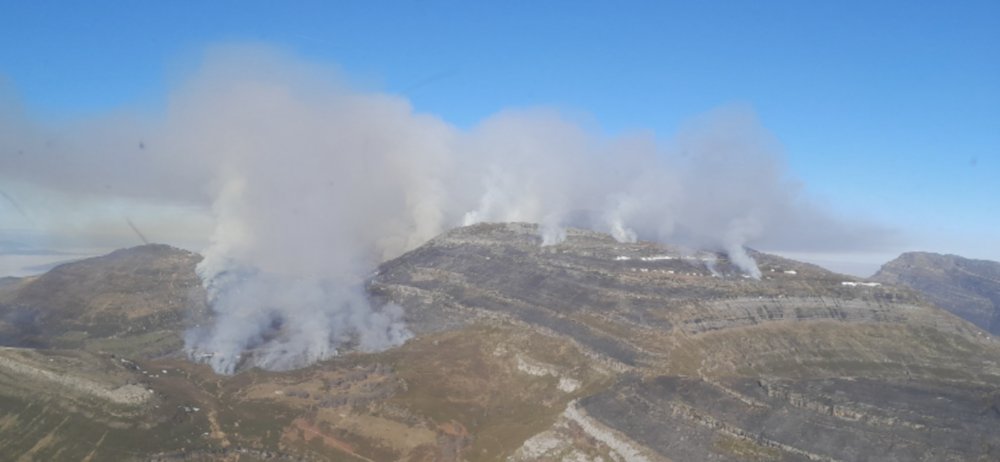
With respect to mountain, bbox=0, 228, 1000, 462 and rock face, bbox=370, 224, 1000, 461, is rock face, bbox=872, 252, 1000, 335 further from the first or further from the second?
mountain, bbox=0, 228, 1000, 462

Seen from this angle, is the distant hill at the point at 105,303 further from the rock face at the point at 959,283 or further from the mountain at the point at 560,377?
the rock face at the point at 959,283

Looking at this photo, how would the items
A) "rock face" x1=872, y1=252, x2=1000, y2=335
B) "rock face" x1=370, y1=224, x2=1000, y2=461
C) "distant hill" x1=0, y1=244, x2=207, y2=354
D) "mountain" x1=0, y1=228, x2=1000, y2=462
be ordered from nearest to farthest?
"mountain" x1=0, y1=228, x2=1000, y2=462 < "rock face" x1=370, y1=224, x2=1000, y2=461 < "distant hill" x1=0, y1=244, x2=207, y2=354 < "rock face" x1=872, y1=252, x2=1000, y2=335

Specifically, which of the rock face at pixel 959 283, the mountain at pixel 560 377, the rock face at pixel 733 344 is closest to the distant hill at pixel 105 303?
the mountain at pixel 560 377

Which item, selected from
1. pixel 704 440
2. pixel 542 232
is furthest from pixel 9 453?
pixel 542 232

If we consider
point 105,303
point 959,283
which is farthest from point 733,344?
point 959,283

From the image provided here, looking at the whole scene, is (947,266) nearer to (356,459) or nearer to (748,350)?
(748,350)

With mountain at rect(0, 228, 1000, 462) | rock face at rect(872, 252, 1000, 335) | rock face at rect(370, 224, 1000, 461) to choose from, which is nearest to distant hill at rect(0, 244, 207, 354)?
mountain at rect(0, 228, 1000, 462)
